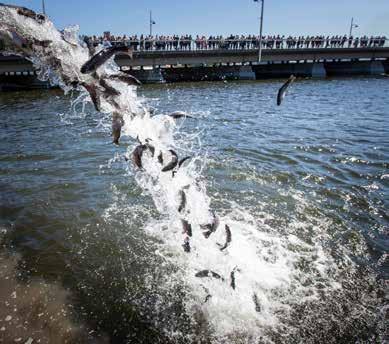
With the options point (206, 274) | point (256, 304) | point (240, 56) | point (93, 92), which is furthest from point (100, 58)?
point (240, 56)

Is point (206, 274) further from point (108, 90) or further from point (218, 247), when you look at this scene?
point (108, 90)

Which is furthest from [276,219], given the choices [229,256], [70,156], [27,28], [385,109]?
[385,109]

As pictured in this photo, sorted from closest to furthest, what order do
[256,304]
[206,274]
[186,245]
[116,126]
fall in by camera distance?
1. [116,126]
2. [256,304]
3. [206,274]
4. [186,245]

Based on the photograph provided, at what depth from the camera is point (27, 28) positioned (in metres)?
4.91

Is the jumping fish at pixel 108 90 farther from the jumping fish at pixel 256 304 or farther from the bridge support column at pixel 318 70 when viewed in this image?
the bridge support column at pixel 318 70

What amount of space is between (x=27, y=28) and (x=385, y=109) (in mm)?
22606

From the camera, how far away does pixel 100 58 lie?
14.8 ft

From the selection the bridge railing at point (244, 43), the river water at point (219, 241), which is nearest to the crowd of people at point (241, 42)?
Result: the bridge railing at point (244, 43)

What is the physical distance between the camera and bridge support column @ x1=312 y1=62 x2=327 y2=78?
2046 inches

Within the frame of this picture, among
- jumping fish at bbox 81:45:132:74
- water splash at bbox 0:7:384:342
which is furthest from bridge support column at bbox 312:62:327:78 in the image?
jumping fish at bbox 81:45:132:74

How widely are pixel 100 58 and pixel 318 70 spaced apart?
5306cm

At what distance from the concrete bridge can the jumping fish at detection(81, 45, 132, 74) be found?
3896cm

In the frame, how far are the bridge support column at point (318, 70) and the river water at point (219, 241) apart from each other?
40.8m

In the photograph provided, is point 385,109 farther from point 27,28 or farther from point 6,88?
point 6,88
